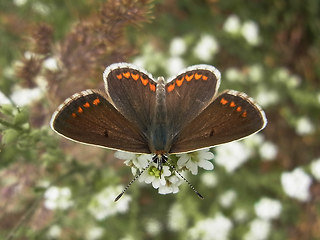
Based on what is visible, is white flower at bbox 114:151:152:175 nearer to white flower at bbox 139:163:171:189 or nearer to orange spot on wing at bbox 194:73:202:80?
white flower at bbox 139:163:171:189

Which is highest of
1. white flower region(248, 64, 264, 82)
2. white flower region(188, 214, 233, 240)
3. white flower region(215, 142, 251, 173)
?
white flower region(248, 64, 264, 82)

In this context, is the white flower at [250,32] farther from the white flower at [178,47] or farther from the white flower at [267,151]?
the white flower at [267,151]

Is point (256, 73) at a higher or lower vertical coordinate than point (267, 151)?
higher

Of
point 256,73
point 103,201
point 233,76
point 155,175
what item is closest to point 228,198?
point 233,76

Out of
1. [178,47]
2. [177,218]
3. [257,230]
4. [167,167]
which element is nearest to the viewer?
[167,167]

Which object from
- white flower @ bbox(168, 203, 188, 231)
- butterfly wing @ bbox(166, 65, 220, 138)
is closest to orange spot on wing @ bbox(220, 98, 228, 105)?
butterfly wing @ bbox(166, 65, 220, 138)

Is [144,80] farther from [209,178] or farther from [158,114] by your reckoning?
[209,178]

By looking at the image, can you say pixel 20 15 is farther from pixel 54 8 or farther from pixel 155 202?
pixel 155 202
